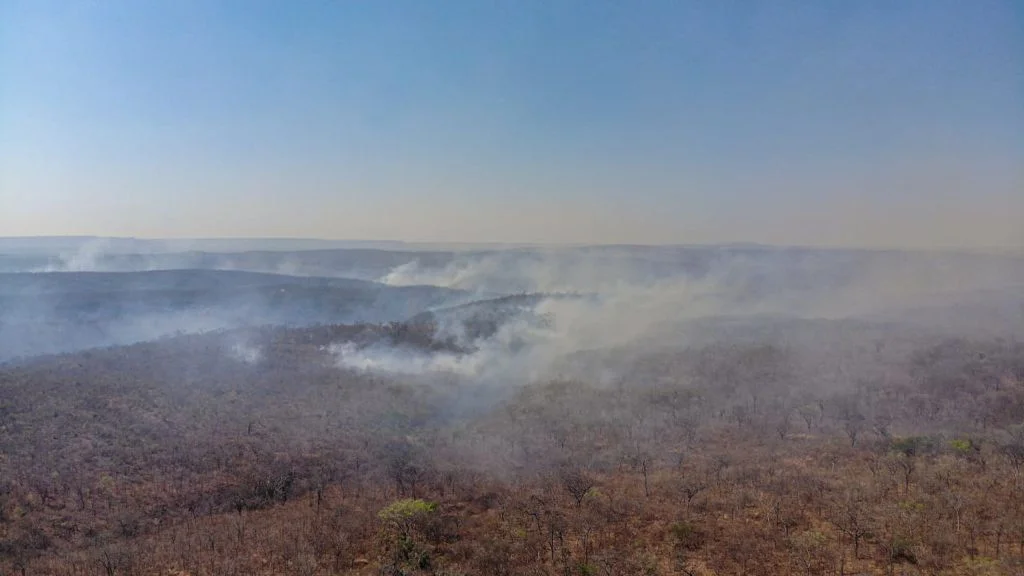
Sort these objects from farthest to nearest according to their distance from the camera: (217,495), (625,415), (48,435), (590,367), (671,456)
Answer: (590,367)
(625,415)
(48,435)
(671,456)
(217,495)

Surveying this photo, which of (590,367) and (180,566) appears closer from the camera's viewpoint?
(180,566)

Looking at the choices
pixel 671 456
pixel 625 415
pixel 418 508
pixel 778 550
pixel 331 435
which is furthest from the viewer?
pixel 625 415

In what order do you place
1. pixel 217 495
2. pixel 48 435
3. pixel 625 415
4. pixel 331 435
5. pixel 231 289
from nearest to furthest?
pixel 217 495 < pixel 48 435 < pixel 331 435 < pixel 625 415 < pixel 231 289

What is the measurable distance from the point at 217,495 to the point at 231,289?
122 meters

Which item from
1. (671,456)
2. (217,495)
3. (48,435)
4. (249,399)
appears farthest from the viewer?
(249,399)

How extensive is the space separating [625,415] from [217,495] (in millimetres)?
31485

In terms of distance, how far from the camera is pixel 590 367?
219 feet

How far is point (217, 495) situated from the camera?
114ft

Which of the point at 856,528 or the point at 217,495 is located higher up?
the point at 856,528

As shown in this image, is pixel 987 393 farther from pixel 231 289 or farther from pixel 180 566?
pixel 231 289

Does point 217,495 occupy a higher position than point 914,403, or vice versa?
point 914,403

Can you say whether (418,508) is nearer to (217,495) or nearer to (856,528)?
(217,495)

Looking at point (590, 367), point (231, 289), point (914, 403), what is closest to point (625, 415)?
point (590, 367)

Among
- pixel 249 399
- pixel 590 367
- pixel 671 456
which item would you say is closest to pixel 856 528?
pixel 671 456
